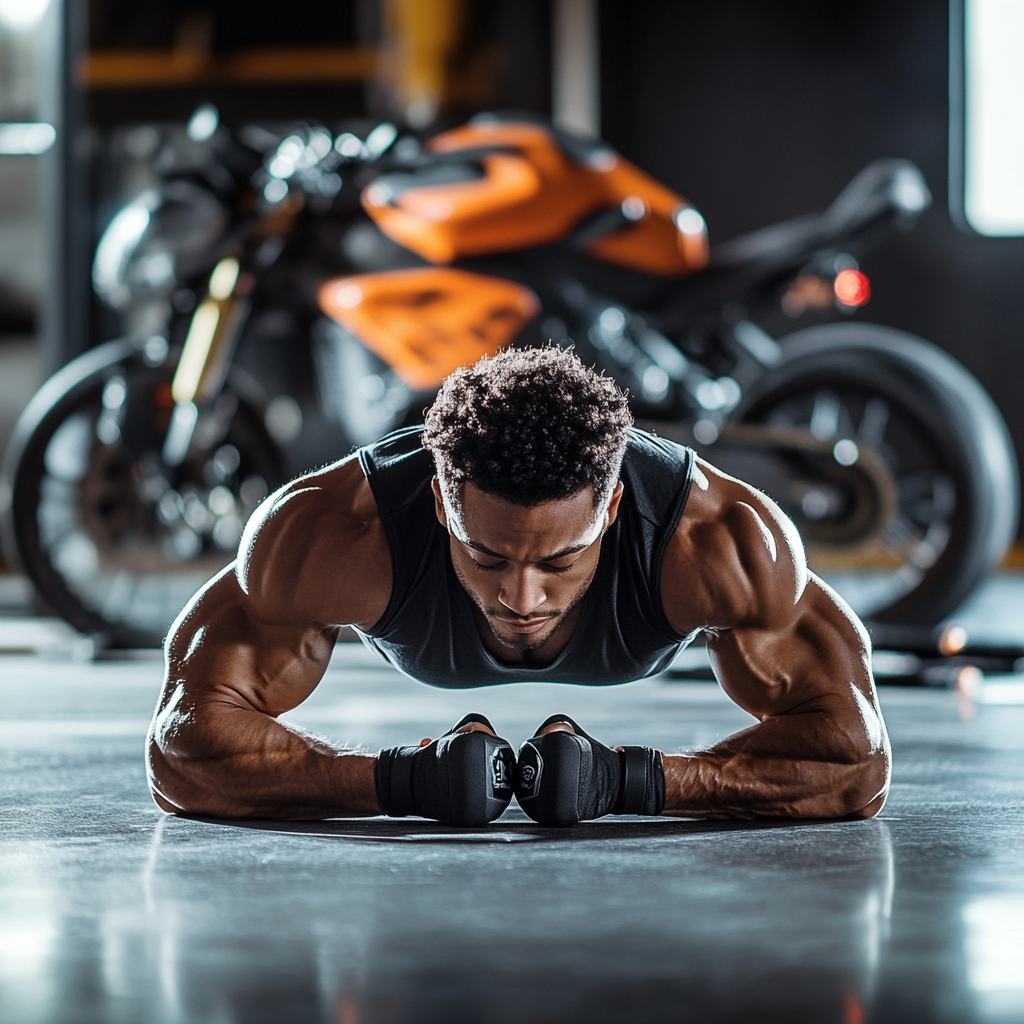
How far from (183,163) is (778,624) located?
206 cm

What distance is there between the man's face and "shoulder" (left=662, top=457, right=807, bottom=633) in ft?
0.34

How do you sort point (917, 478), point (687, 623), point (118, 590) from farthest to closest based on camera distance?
1. point (118, 590)
2. point (917, 478)
3. point (687, 623)

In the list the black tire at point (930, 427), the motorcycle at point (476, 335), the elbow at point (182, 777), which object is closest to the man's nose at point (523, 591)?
the elbow at point (182, 777)

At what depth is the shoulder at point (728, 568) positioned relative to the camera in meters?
1.45

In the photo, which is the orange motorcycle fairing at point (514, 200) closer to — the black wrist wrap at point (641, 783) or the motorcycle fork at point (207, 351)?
the motorcycle fork at point (207, 351)

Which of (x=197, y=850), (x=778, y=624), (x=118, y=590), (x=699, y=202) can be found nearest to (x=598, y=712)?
(x=778, y=624)

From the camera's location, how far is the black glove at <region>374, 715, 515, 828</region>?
1.38m

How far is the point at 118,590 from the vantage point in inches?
177

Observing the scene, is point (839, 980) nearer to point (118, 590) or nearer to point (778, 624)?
point (778, 624)

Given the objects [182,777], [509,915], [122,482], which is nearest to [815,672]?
[509,915]

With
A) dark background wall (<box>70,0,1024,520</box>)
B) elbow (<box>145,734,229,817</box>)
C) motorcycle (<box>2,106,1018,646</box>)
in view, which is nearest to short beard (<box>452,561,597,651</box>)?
elbow (<box>145,734,229,817</box>)

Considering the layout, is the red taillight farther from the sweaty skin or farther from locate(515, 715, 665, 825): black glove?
locate(515, 715, 665, 825): black glove

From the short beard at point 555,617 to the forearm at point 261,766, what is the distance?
0.19 meters

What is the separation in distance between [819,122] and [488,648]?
5.01 metres
